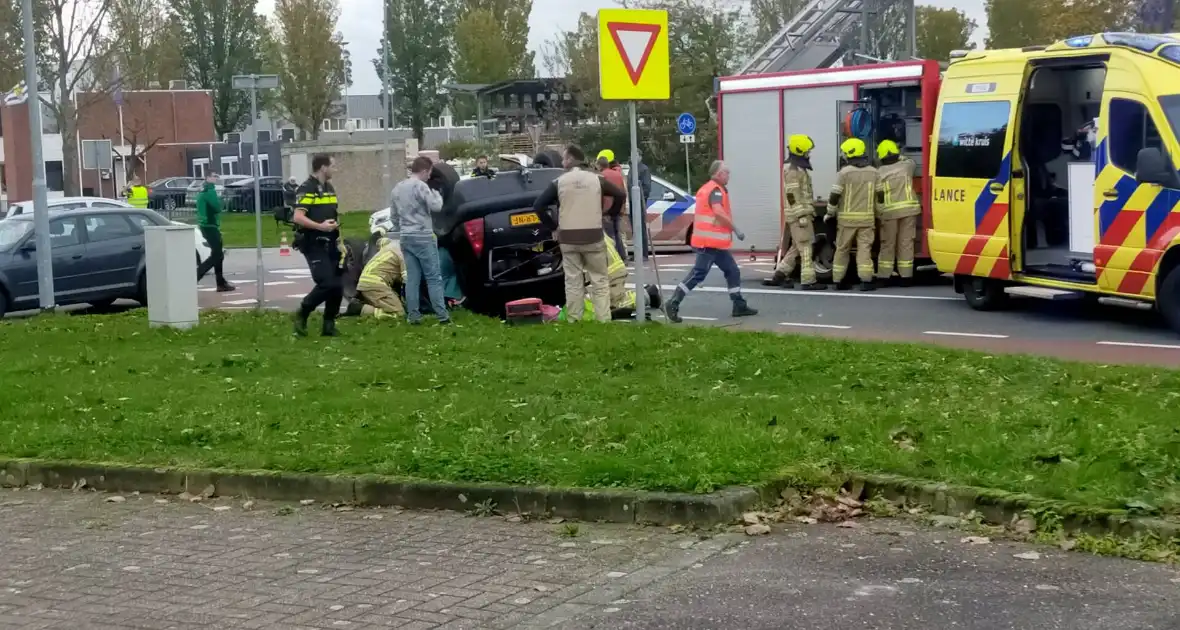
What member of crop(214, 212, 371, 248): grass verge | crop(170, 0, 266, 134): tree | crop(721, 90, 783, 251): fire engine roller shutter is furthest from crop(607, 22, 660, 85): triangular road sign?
crop(170, 0, 266, 134): tree

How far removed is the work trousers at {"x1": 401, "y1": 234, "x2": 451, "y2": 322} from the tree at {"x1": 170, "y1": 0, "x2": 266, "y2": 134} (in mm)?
70883

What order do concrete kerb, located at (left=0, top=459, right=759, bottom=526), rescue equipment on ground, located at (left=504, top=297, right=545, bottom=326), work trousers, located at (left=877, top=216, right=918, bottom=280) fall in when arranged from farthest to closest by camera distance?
work trousers, located at (left=877, top=216, right=918, bottom=280)
rescue equipment on ground, located at (left=504, top=297, right=545, bottom=326)
concrete kerb, located at (left=0, top=459, right=759, bottom=526)

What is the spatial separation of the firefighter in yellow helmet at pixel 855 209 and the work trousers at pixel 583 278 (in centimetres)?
422

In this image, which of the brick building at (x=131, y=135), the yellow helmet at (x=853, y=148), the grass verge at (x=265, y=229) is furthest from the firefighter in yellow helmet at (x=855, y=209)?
the brick building at (x=131, y=135)

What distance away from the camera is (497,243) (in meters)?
16.1

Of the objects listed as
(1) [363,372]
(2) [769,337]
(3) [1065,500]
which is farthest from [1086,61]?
(3) [1065,500]

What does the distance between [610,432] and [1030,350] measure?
18.5 ft

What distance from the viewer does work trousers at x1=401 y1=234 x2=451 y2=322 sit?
1500 cm

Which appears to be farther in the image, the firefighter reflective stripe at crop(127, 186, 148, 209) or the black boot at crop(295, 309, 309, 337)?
the firefighter reflective stripe at crop(127, 186, 148, 209)

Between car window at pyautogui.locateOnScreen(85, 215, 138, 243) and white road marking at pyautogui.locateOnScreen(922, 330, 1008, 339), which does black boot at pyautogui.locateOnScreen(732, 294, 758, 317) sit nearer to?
white road marking at pyautogui.locateOnScreen(922, 330, 1008, 339)

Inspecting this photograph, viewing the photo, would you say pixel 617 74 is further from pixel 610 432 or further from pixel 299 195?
pixel 610 432

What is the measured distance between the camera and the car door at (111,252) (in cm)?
2072

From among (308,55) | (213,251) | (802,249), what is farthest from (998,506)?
(308,55)

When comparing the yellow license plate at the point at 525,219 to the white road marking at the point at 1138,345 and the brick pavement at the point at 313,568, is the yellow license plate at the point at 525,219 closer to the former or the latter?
the white road marking at the point at 1138,345
